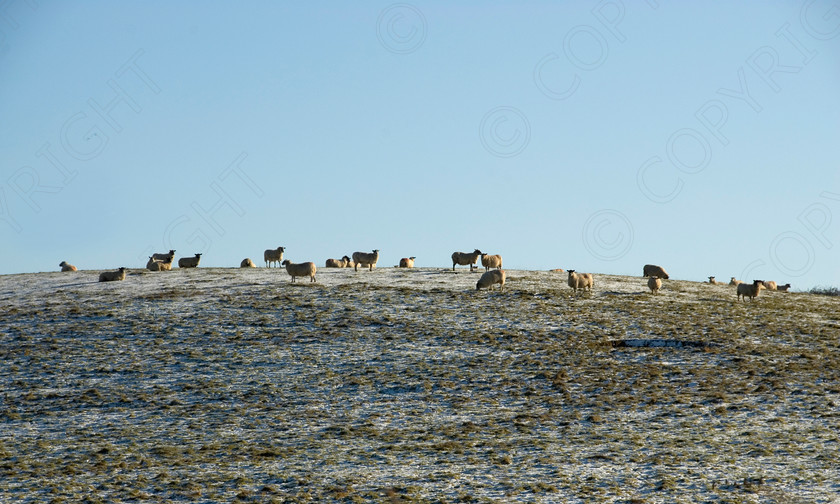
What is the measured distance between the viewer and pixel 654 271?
50.9 metres

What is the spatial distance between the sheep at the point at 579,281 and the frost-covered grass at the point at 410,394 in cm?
59

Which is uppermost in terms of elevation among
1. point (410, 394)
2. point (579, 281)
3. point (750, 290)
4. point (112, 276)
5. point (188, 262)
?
point (188, 262)

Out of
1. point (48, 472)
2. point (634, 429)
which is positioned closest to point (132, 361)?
point (48, 472)

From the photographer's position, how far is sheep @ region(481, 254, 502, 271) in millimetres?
48219

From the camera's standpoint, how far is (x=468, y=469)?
20.9 metres

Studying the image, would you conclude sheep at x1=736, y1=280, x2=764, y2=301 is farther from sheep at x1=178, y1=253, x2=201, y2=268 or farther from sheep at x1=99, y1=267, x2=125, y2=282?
sheep at x1=99, y1=267, x2=125, y2=282

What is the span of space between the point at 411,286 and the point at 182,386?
668 inches

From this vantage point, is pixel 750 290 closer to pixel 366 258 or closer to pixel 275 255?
pixel 366 258

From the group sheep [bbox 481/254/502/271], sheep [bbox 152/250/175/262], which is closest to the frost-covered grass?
sheep [bbox 481/254/502/271]

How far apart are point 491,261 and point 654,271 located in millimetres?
10351

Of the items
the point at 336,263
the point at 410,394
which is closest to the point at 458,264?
the point at 336,263

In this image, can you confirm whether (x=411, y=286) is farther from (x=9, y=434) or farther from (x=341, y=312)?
(x=9, y=434)

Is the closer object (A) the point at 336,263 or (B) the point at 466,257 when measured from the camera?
(B) the point at 466,257

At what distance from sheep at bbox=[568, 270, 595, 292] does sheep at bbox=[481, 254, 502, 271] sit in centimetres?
576
